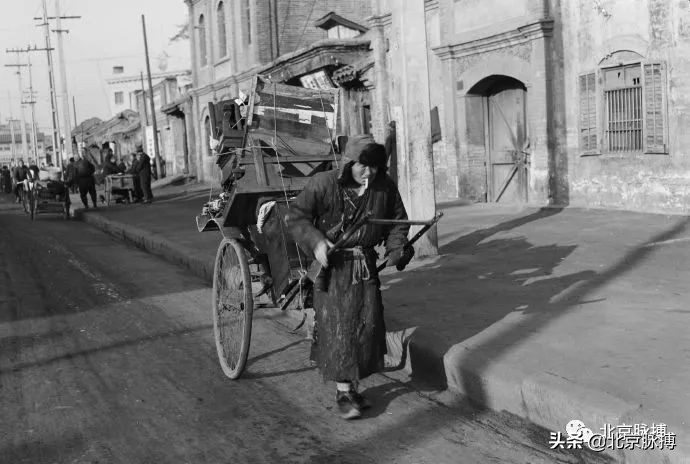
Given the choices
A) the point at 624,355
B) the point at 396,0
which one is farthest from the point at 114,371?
the point at 396,0

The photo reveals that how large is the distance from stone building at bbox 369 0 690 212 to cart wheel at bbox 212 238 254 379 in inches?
156

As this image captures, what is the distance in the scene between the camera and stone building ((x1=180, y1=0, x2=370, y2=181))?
844 inches

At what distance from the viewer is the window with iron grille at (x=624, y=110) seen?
12242mm

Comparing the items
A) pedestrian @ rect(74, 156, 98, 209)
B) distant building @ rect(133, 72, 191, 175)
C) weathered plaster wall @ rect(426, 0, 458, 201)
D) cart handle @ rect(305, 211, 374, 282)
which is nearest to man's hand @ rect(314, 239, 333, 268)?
cart handle @ rect(305, 211, 374, 282)

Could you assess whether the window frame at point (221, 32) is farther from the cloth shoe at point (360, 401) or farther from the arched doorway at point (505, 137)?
the cloth shoe at point (360, 401)

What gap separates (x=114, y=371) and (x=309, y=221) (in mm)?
2126

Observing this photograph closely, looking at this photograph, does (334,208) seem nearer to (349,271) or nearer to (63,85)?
(349,271)

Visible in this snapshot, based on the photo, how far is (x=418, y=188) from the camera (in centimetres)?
941

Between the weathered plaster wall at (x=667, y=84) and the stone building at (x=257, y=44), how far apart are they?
7448mm

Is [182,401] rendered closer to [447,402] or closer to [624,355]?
[447,402]

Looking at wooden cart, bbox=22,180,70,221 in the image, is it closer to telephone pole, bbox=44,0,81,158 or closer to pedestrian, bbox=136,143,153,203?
pedestrian, bbox=136,143,153,203

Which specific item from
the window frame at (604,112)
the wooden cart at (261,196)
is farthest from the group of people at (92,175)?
the wooden cart at (261,196)

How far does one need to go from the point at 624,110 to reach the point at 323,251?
9.78 metres

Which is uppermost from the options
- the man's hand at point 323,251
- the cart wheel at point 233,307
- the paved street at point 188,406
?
the man's hand at point 323,251
